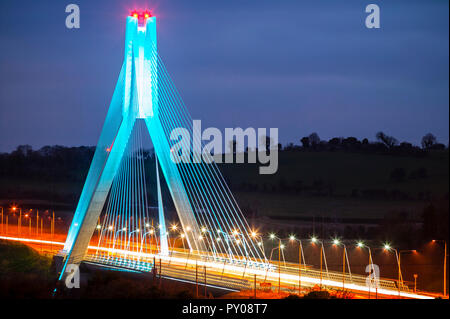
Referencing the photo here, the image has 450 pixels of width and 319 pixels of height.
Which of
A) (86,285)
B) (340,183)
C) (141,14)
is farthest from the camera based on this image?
(340,183)

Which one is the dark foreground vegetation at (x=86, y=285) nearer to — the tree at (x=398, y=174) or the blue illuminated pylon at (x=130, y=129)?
the blue illuminated pylon at (x=130, y=129)

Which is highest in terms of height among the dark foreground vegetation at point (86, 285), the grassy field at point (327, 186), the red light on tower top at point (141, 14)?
the red light on tower top at point (141, 14)

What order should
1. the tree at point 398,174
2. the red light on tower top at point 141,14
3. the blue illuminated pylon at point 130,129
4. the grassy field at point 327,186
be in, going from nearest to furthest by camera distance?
the blue illuminated pylon at point 130,129, the red light on tower top at point 141,14, the grassy field at point 327,186, the tree at point 398,174

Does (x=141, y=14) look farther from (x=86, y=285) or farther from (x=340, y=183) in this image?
(x=340, y=183)

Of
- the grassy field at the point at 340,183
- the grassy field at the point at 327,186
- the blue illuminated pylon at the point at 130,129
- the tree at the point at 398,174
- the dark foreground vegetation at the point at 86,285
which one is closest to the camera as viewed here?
the dark foreground vegetation at the point at 86,285

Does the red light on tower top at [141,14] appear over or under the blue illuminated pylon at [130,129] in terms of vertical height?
over

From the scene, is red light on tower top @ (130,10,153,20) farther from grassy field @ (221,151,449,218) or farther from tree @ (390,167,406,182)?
tree @ (390,167,406,182)

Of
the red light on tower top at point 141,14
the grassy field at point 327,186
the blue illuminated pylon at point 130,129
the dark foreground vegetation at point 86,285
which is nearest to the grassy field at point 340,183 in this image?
the grassy field at point 327,186

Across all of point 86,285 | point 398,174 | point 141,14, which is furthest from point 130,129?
point 398,174

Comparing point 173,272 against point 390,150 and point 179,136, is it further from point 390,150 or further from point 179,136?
point 390,150
